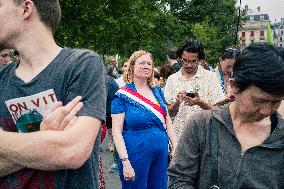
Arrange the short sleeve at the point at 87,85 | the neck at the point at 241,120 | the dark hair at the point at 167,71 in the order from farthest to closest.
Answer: the dark hair at the point at 167,71 < the neck at the point at 241,120 < the short sleeve at the point at 87,85

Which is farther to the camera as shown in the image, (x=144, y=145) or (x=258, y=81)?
(x=144, y=145)

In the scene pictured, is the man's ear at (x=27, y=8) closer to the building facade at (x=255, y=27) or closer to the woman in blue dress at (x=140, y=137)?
the woman in blue dress at (x=140, y=137)

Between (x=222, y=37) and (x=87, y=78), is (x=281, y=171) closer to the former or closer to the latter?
(x=87, y=78)

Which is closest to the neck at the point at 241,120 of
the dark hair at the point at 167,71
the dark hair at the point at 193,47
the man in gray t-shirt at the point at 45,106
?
the man in gray t-shirt at the point at 45,106

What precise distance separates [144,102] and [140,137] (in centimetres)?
37

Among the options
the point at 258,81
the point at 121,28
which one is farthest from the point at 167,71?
the point at 121,28

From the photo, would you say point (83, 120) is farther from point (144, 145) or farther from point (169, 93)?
point (169, 93)

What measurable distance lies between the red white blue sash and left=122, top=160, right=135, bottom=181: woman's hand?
58 cm

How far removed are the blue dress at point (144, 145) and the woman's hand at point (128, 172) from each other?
8 centimetres

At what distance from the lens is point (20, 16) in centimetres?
196

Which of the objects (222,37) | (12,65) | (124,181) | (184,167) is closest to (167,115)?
(124,181)

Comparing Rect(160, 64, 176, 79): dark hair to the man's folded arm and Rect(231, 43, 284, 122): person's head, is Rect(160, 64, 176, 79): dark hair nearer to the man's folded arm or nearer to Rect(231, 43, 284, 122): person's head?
Rect(231, 43, 284, 122): person's head

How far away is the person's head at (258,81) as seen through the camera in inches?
87.4

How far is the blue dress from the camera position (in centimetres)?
486
